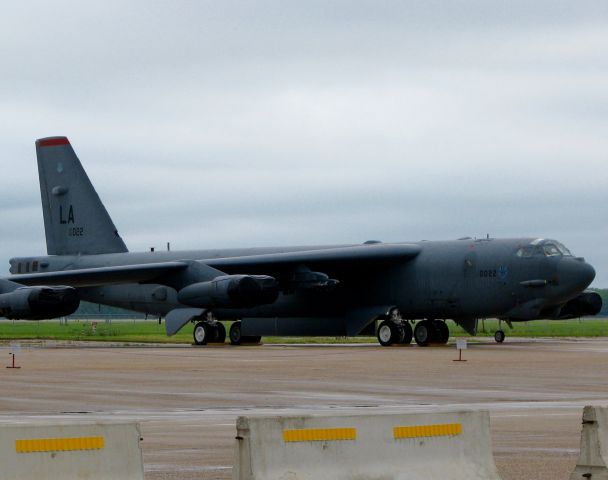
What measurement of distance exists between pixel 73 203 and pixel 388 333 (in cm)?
1547

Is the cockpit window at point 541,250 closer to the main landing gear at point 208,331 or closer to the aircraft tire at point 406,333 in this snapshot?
the aircraft tire at point 406,333

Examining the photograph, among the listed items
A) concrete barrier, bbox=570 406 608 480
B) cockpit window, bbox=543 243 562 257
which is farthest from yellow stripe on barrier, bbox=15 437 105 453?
cockpit window, bbox=543 243 562 257

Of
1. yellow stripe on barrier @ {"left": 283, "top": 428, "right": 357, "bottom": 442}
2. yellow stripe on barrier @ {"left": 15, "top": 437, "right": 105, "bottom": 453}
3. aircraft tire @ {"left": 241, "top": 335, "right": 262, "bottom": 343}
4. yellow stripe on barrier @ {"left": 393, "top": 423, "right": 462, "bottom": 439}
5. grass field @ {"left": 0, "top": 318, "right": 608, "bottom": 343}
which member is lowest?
grass field @ {"left": 0, "top": 318, "right": 608, "bottom": 343}

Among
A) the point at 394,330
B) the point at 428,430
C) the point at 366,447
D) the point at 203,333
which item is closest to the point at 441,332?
the point at 394,330

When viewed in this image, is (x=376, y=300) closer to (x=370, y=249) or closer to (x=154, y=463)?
(x=370, y=249)

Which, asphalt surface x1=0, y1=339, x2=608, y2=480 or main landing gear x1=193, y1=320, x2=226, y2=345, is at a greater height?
asphalt surface x1=0, y1=339, x2=608, y2=480

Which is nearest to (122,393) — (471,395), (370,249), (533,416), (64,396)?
(64,396)

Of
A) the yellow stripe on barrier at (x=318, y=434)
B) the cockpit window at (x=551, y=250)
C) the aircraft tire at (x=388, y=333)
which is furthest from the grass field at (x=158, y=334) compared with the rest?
the yellow stripe on barrier at (x=318, y=434)

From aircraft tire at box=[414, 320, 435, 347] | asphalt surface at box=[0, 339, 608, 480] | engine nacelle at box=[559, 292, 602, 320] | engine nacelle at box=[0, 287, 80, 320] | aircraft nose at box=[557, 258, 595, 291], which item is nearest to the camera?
asphalt surface at box=[0, 339, 608, 480]

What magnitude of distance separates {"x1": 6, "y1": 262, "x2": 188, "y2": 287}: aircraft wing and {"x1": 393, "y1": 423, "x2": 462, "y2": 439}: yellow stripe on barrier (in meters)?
36.3

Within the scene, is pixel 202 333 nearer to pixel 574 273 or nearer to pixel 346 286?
pixel 346 286

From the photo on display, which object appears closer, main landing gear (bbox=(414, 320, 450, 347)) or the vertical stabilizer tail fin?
main landing gear (bbox=(414, 320, 450, 347))

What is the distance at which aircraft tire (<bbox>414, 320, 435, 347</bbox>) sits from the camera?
4506 centimetres

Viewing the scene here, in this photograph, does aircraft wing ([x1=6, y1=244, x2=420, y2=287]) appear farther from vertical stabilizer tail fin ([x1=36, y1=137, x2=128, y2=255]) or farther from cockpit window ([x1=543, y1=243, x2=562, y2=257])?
vertical stabilizer tail fin ([x1=36, y1=137, x2=128, y2=255])
